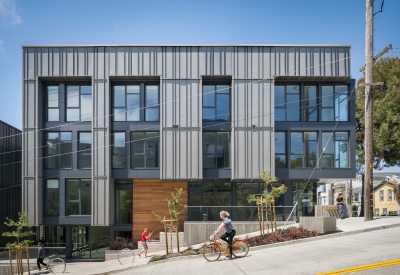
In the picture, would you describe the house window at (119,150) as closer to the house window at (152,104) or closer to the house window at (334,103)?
the house window at (152,104)

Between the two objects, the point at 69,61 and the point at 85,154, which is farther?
the point at 85,154

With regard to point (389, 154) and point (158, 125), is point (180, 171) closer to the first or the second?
point (158, 125)

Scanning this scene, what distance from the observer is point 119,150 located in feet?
Result: 97.1

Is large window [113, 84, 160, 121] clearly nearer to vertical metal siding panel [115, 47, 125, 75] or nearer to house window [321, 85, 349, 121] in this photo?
vertical metal siding panel [115, 47, 125, 75]

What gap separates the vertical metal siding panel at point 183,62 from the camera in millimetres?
29141

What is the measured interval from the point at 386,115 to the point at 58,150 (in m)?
26.0

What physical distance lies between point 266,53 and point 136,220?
13485 mm

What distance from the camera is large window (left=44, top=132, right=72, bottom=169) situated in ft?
97.3

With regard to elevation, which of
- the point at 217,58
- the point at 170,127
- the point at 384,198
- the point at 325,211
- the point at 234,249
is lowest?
the point at 384,198

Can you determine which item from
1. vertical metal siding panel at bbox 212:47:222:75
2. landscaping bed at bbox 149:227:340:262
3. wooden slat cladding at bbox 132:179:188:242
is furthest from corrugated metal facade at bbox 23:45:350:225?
landscaping bed at bbox 149:227:340:262

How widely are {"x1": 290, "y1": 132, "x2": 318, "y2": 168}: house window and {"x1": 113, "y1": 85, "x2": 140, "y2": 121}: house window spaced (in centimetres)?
1015

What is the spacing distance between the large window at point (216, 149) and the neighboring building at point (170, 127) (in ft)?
0.21

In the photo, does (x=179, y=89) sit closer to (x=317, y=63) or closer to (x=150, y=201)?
(x=150, y=201)

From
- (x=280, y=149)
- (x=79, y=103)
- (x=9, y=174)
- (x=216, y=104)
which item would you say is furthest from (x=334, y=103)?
(x=9, y=174)
